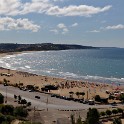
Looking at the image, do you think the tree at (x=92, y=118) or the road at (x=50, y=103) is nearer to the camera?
the tree at (x=92, y=118)

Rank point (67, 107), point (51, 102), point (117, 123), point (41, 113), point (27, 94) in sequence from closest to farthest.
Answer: point (117, 123) < point (41, 113) < point (67, 107) < point (51, 102) < point (27, 94)

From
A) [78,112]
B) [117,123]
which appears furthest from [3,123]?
[78,112]

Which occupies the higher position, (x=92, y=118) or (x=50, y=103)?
(x=92, y=118)

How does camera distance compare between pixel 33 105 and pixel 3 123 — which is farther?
pixel 33 105

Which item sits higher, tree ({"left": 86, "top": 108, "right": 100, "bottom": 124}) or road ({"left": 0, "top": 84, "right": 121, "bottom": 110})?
tree ({"left": 86, "top": 108, "right": 100, "bottom": 124})

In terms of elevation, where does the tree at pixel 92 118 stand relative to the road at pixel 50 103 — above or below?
above

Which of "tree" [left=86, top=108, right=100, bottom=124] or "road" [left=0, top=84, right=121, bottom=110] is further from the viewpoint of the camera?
"road" [left=0, top=84, right=121, bottom=110]

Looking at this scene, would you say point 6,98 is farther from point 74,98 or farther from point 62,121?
point 62,121

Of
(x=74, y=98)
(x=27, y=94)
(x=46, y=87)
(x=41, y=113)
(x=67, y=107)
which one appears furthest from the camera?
(x=46, y=87)

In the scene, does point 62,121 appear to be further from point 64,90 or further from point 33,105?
point 64,90

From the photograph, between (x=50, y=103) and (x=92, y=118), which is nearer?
(x=92, y=118)
